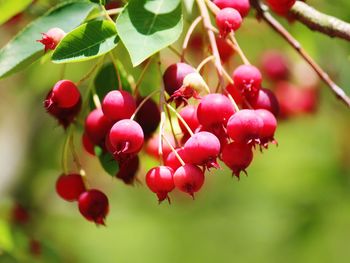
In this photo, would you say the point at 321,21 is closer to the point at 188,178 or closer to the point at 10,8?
the point at 188,178

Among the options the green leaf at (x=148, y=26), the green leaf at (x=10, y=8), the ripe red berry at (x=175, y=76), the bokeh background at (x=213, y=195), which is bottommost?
the bokeh background at (x=213, y=195)

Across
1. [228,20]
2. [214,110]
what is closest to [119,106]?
[214,110]

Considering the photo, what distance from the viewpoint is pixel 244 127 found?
4.66 feet

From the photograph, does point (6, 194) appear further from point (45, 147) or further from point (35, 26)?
point (35, 26)

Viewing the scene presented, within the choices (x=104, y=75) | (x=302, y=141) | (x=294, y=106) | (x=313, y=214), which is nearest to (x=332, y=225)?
(x=313, y=214)

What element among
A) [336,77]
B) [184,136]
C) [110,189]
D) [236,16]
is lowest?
[110,189]

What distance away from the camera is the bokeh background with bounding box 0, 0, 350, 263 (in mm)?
3072

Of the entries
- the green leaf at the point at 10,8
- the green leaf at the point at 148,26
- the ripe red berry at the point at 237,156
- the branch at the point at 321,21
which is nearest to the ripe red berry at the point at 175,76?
the green leaf at the point at 148,26

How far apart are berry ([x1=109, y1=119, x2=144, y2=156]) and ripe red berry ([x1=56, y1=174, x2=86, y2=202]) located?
31cm

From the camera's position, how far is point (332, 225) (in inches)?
172

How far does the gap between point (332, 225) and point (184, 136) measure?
9.72ft

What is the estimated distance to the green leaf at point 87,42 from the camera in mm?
1462

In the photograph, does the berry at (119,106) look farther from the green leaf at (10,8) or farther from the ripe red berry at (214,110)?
the green leaf at (10,8)

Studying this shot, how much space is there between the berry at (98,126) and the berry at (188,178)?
0.25 metres
